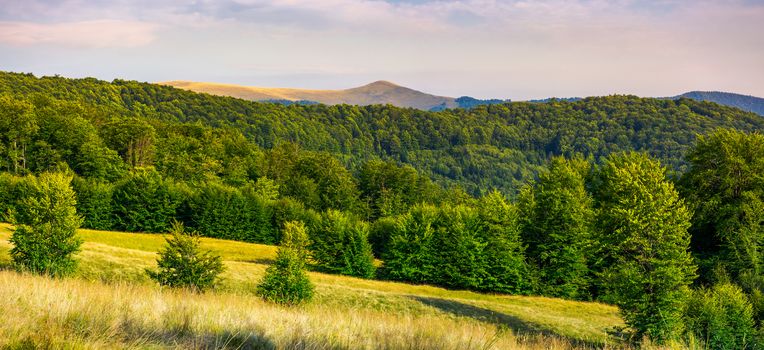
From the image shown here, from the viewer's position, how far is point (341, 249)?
2448 inches

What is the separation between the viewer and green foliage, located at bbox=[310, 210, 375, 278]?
61031mm

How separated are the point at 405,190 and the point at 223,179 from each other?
124 feet

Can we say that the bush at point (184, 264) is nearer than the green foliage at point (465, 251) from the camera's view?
Yes

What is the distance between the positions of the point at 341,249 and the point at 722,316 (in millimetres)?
40450

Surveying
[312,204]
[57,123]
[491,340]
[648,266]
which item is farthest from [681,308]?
[57,123]

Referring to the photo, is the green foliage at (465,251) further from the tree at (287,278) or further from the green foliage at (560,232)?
the tree at (287,278)

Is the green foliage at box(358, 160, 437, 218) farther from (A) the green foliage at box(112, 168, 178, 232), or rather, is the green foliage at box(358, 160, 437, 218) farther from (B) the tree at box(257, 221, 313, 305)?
(B) the tree at box(257, 221, 313, 305)

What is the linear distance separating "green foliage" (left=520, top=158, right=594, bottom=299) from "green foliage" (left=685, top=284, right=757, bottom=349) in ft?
65.1

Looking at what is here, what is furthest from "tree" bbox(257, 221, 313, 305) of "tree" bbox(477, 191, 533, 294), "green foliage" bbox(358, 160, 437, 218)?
"green foliage" bbox(358, 160, 437, 218)

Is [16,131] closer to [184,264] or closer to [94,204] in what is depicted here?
[94,204]

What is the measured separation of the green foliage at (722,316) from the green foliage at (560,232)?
65.1ft

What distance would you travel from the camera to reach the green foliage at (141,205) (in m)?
75.1

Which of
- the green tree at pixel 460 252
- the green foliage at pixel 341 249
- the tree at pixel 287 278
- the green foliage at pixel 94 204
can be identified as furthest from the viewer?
the green foliage at pixel 94 204

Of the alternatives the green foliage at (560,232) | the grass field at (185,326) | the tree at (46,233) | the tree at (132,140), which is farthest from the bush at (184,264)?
the tree at (132,140)
